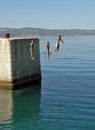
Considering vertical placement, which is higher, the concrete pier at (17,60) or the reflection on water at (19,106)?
the concrete pier at (17,60)

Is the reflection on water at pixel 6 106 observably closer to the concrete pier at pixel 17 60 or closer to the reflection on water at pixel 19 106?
the reflection on water at pixel 19 106

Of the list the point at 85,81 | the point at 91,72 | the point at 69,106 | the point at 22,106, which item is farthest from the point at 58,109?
the point at 91,72

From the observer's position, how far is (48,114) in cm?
2314

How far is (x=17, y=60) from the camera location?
29.8m

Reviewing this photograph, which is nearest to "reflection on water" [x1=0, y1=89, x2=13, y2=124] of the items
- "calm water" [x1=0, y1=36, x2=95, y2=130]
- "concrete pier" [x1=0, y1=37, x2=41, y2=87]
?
"calm water" [x1=0, y1=36, x2=95, y2=130]

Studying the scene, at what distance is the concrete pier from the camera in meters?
29.2

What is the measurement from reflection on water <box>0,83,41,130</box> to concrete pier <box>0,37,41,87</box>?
2.96ft

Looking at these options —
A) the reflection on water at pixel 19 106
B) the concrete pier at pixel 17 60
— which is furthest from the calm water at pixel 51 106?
the concrete pier at pixel 17 60

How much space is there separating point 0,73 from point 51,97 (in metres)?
4.91

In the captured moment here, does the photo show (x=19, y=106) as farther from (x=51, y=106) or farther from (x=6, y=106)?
(x=51, y=106)

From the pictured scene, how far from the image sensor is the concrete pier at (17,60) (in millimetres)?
29234

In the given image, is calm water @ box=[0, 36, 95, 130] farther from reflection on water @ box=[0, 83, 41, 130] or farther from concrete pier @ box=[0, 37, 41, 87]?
concrete pier @ box=[0, 37, 41, 87]

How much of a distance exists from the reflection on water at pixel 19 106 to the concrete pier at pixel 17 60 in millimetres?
901

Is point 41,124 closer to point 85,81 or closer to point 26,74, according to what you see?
point 26,74
